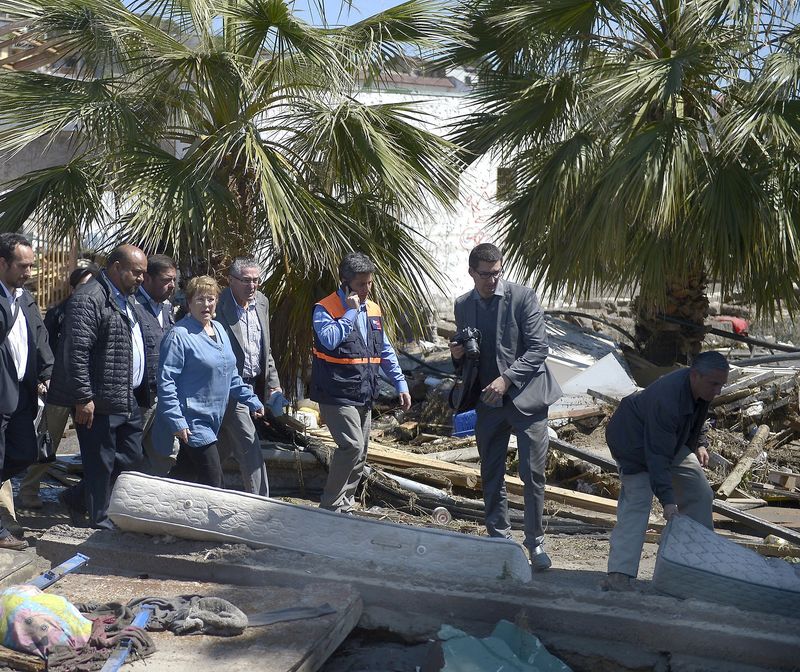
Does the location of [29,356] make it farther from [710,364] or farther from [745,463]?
[745,463]

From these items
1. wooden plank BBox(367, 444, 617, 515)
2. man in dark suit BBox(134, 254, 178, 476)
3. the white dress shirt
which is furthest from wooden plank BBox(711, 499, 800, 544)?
the white dress shirt

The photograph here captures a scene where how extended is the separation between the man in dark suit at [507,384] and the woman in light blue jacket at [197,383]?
132 centimetres

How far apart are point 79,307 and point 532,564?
2832 millimetres

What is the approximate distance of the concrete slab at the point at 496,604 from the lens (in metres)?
4.06

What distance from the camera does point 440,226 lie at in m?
13.8

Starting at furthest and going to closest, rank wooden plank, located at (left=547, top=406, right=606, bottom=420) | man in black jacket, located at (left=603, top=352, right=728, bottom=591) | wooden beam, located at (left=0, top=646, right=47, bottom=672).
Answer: wooden plank, located at (left=547, top=406, right=606, bottom=420) → man in black jacket, located at (left=603, top=352, right=728, bottom=591) → wooden beam, located at (left=0, top=646, right=47, bottom=672)

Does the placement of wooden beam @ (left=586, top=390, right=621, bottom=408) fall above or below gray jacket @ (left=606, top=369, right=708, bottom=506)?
below

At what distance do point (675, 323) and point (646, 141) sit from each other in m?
2.62

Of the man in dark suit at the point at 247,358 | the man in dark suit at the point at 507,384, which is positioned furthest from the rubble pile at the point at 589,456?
the man in dark suit at the point at 247,358

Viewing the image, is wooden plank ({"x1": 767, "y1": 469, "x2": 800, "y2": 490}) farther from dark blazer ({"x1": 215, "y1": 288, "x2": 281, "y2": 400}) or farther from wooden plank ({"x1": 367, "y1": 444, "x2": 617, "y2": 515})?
dark blazer ({"x1": 215, "y1": 288, "x2": 281, "y2": 400})

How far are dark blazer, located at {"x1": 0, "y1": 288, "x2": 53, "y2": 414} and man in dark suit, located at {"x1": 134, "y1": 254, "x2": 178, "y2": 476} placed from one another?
54 cm

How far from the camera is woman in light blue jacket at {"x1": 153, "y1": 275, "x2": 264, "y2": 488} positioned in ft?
16.5

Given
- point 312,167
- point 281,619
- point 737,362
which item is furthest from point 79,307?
point 737,362

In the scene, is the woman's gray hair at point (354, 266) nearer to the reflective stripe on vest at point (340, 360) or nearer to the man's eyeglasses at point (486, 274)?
the reflective stripe on vest at point (340, 360)
